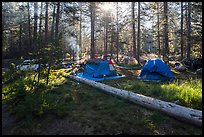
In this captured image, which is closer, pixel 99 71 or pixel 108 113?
pixel 108 113

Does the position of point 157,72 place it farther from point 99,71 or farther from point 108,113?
point 108,113

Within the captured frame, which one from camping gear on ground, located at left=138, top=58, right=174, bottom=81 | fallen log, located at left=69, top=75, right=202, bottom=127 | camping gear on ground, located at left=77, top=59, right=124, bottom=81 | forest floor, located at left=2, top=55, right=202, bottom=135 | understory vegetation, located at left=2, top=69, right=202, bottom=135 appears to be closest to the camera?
forest floor, located at left=2, top=55, right=202, bottom=135

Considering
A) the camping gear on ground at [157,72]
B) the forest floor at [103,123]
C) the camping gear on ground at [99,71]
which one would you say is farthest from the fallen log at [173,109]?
the camping gear on ground at [99,71]

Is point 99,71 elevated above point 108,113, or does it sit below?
above

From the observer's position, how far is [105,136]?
4.61 meters

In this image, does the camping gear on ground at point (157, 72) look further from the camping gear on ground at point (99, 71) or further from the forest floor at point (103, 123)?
the forest floor at point (103, 123)

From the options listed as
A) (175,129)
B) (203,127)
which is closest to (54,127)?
(175,129)

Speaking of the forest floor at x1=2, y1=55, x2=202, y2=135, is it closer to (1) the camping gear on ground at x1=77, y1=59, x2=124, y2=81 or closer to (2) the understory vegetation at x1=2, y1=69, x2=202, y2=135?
(2) the understory vegetation at x1=2, y1=69, x2=202, y2=135

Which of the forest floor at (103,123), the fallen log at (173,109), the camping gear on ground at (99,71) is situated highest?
the camping gear on ground at (99,71)

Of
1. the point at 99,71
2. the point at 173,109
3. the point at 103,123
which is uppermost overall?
the point at 99,71

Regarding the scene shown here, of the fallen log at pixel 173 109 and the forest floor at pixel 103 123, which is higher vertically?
the fallen log at pixel 173 109

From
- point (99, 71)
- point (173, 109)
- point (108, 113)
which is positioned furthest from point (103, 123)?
point (99, 71)

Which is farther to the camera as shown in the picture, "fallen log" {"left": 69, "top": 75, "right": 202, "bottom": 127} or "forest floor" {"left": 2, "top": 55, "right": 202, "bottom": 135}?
"fallen log" {"left": 69, "top": 75, "right": 202, "bottom": 127}

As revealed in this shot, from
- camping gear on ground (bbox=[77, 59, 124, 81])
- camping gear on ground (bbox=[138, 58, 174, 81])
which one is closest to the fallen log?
camping gear on ground (bbox=[138, 58, 174, 81])
